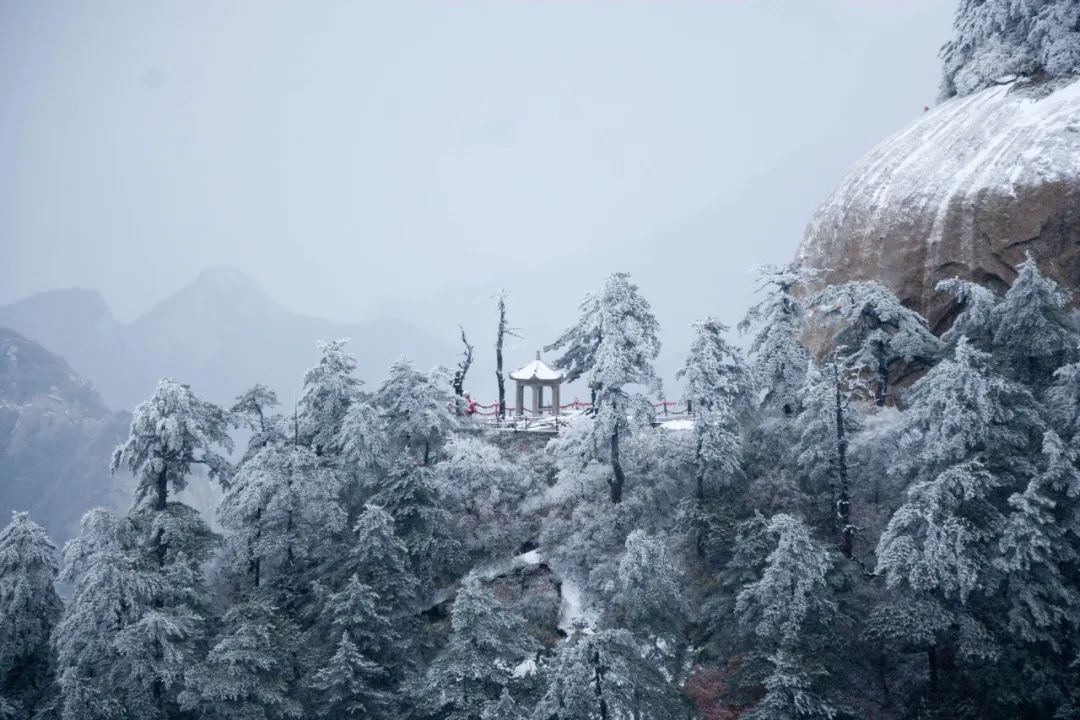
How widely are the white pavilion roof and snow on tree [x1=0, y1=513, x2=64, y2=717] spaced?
21100 millimetres

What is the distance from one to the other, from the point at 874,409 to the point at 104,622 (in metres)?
26.9

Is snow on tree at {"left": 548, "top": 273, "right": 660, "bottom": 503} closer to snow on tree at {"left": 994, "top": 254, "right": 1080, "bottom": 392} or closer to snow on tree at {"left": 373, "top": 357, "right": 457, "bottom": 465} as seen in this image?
snow on tree at {"left": 373, "top": 357, "right": 457, "bottom": 465}

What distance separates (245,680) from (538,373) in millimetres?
20834

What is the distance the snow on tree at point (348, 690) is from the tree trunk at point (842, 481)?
48.5 feet

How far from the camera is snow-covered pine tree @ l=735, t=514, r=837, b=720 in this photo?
19531mm

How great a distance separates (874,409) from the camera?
29109 mm

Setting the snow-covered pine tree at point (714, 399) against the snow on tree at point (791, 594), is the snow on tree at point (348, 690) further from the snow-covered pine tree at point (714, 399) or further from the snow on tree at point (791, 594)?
the snow-covered pine tree at point (714, 399)

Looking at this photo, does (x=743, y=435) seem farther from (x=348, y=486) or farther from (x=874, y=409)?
(x=348, y=486)

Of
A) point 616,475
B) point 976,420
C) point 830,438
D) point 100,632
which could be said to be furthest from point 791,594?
point 100,632

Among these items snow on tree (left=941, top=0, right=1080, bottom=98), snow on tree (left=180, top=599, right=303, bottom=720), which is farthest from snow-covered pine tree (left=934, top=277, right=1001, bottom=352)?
snow on tree (left=180, top=599, right=303, bottom=720)

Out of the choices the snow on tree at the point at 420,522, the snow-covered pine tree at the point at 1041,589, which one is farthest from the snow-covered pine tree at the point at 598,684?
the snow on tree at the point at 420,522

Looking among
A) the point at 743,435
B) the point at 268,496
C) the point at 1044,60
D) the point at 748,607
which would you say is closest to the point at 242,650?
the point at 268,496

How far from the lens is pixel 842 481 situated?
2519cm

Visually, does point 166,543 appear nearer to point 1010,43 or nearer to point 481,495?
point 481,495
